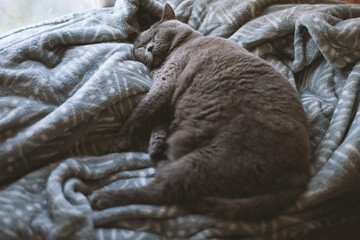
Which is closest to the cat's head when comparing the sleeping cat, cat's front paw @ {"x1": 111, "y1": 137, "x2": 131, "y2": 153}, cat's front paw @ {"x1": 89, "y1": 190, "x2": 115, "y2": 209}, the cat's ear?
the cat's ear

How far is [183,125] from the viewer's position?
43.2 inches

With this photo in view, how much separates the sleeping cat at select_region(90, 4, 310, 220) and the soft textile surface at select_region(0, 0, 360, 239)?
5 centimetres

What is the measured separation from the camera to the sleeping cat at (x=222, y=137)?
0.87 m

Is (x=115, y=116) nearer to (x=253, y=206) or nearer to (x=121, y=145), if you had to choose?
(x=121, y=145)

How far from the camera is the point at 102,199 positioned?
0.91 metres

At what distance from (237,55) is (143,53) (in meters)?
0.48

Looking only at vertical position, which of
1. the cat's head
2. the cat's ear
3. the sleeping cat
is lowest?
the sleeping cat

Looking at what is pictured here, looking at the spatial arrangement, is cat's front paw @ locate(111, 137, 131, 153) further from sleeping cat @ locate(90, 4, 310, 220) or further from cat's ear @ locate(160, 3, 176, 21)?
cat's ear @ locate(160, 3, 176, 21)

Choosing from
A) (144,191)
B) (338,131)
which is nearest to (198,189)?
(144,191)

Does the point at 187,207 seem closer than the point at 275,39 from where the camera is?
Yes

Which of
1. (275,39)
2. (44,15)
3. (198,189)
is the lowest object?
(198,189)

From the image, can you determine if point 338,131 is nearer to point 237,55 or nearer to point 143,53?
point 237,55

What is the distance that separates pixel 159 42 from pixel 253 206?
0.90 m

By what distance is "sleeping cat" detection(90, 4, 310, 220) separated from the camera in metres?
0.87
